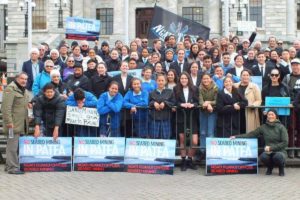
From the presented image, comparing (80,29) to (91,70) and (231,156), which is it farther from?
(231,156)

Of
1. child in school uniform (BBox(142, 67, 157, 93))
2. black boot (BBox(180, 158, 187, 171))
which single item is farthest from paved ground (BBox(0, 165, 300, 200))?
child in school uniform (BBox(142, 67, 157, 93))

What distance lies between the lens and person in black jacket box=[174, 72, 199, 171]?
1234cm

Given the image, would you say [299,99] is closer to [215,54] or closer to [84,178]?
[215,54]

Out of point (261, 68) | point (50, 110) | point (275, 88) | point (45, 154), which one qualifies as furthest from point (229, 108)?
point (45, 154)

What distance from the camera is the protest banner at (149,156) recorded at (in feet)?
38.8

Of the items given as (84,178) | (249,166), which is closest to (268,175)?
(249,166)

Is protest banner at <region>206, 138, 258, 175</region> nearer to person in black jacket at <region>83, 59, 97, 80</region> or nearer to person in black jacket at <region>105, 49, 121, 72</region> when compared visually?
person in black jacket at <region>83, 59, 97, 80</region>

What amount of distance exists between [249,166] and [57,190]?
13.6 feet

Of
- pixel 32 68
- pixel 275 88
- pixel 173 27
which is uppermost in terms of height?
pixel 173 27

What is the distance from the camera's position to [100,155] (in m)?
12.0

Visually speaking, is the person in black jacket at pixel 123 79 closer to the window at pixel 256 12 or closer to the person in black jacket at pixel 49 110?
the person in black jacket at pixel 49 110

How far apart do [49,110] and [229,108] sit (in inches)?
157

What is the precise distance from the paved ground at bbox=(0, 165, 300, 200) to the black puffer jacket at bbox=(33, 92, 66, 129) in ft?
4.03

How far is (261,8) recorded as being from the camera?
51625mm
